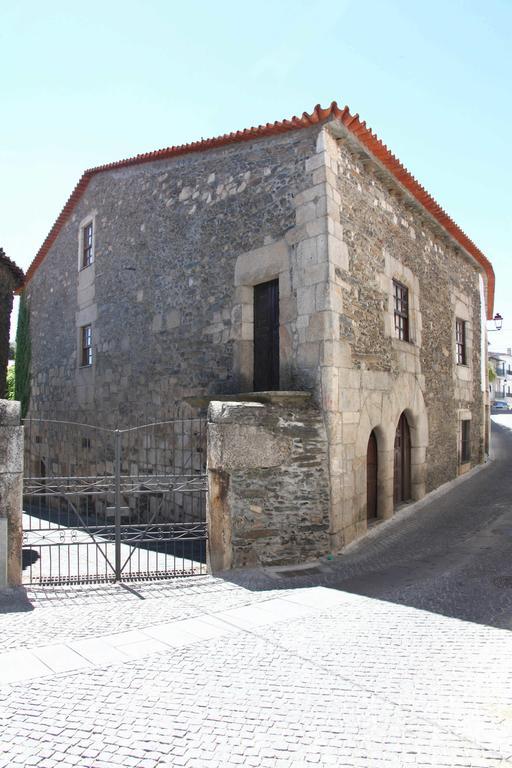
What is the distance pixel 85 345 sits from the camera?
1322 centimetres

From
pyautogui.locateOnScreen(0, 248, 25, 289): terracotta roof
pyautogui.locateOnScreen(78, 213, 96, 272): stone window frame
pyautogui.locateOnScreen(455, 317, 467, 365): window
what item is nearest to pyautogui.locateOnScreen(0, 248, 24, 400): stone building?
pyautogui.locateOnScreen(0, 248, 25, 289): terracotta roof

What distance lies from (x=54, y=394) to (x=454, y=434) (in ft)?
33.7

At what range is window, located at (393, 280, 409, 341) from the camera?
9.67m

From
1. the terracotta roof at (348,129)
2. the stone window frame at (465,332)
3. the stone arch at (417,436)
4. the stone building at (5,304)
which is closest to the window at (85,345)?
the stone building at (5,304)

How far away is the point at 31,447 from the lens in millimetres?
14273

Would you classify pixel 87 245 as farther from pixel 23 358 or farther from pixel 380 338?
pixel 380 338

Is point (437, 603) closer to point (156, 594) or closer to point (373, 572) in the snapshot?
point (373, 572)

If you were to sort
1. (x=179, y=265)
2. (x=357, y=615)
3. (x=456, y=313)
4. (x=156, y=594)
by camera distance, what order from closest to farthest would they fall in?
(x=357, y=615), (x=156, y=594), (x=179, y=265), (x=456, y=313)

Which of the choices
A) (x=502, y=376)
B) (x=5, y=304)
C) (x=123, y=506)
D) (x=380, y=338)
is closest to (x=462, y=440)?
(x=380, y=338)

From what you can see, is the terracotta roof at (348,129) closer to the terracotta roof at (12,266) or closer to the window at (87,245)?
the window at (87,245)

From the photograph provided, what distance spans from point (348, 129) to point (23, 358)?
41.7 ft

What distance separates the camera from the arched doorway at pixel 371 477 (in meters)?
8.73

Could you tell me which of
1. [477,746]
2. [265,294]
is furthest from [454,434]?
[477,746]

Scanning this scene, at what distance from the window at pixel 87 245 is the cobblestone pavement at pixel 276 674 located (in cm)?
920
